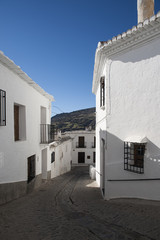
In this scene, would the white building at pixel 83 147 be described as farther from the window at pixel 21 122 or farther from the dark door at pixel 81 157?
the window at pixel 21 122

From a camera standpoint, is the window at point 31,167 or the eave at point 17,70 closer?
the eave at point 17,70

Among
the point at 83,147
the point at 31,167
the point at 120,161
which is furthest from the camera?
the point at 83,147

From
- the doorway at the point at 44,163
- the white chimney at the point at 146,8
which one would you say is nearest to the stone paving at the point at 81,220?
the doorway at the point at 44,163

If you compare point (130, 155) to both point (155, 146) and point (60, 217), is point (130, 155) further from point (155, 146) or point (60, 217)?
point (60, 217)

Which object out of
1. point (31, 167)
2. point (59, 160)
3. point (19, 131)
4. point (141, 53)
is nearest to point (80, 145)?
point (59, 160)

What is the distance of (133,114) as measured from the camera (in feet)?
20.9

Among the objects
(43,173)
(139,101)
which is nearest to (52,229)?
(139,101)

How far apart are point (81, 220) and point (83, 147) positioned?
2521 cm

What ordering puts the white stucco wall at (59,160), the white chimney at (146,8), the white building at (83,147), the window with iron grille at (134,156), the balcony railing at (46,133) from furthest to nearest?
the white building at (83,147) < the white stucco wall at (59,160) < the balcony railing at (46,133) < the white chimney at (146,8) < the window with iron grille at (134,156)

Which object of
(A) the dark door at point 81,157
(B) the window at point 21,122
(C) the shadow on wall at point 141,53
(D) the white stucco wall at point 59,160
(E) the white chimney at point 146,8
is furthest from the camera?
(A) the dark door at point 81,157

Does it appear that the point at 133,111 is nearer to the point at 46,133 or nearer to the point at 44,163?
the point at 46,133

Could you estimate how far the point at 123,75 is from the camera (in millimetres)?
6594

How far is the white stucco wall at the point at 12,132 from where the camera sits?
6.26 metres

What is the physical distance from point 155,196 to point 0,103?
5.72 m
